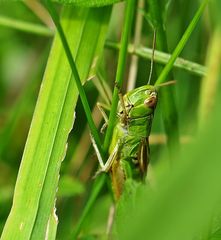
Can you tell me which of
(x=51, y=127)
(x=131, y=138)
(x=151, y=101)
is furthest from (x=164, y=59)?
(x=51, y=127)

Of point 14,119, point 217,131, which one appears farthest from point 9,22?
point 217,131

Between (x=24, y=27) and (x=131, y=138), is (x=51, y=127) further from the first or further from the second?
A: (x=24, y=27)

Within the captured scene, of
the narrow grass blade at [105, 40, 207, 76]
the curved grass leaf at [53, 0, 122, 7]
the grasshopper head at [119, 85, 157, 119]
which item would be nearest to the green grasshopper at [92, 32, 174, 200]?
the grasshopper head at [119, 85, 157, 119]

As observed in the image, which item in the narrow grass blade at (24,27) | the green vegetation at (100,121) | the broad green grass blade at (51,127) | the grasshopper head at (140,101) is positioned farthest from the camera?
the narrow grass blade at (24,27)

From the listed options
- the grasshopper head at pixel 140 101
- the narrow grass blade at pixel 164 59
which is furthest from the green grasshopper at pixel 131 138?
the narrow grass blade at pixel 164 59

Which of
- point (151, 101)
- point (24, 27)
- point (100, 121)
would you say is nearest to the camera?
point (151, 101)

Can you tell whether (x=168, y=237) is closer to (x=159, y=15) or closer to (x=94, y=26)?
(x=159, y=15)

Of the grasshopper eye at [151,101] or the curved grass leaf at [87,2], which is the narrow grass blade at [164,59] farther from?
the curved grass leaf at [87,2]
